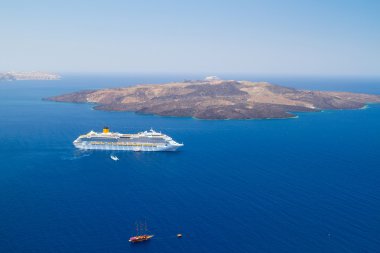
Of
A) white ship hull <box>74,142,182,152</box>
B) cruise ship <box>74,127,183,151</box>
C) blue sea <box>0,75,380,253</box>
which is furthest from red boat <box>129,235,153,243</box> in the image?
cruise ship <box>74,127,183,151</box>

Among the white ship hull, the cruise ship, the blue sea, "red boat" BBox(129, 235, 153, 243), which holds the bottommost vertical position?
"red boat" BBox(129, 235, 153, 243)

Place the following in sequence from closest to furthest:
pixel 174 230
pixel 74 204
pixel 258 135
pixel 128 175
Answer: pixel 174 230 < pixel 74 204 < pixel 128 175 < pixel 258 135

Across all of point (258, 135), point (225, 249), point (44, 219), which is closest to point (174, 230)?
point (225, 249)

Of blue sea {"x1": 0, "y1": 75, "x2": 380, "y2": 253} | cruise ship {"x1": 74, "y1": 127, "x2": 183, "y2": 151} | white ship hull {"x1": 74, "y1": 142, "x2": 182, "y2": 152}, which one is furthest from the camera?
cruise ship {"x1": 74, "y1": 127, "x2": 183, "y2": 151}

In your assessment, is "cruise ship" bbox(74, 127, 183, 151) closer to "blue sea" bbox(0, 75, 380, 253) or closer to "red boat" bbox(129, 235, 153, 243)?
"blue sea" bbox(0, 75, 380, 253)

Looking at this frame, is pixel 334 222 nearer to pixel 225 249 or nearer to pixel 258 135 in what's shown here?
pixel 225 249

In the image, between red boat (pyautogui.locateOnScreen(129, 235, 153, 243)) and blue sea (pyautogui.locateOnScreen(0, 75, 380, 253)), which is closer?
red boat (pyautogui.locateOnScreen(129, 235, 153, 243))
